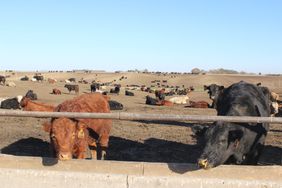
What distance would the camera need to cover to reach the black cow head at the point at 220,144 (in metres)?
6.24

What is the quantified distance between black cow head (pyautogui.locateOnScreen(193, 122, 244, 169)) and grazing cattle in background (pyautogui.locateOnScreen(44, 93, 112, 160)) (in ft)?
6.19

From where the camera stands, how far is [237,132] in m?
7.07

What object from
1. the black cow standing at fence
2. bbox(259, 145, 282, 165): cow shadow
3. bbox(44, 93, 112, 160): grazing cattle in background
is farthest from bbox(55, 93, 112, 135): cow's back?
the black cow standing at fence

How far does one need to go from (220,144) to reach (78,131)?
2.12 meters

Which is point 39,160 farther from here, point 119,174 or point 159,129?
point 159,129

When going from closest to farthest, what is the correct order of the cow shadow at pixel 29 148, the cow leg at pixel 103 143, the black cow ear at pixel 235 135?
1. the black cow ear at pixel 235 135
2. the cow leg at pixel 103 143
3. the cow shadow at pixel 29 148

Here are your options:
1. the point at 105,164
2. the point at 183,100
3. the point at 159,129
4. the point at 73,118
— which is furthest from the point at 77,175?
the point at 183,100

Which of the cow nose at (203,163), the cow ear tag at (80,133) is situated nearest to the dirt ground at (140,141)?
the cow ear tag at (80,133)

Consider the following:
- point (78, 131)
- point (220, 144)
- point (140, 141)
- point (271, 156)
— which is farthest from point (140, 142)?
point (220, 144)

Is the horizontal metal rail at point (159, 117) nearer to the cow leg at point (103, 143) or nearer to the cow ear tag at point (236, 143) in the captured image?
the cow ear tag at point (236, 143)

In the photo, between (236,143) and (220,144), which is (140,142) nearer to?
(236,143)

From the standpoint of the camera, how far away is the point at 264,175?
6.13 m

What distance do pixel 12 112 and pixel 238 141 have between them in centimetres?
349

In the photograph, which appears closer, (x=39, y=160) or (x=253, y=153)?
(x=39, y=160)
